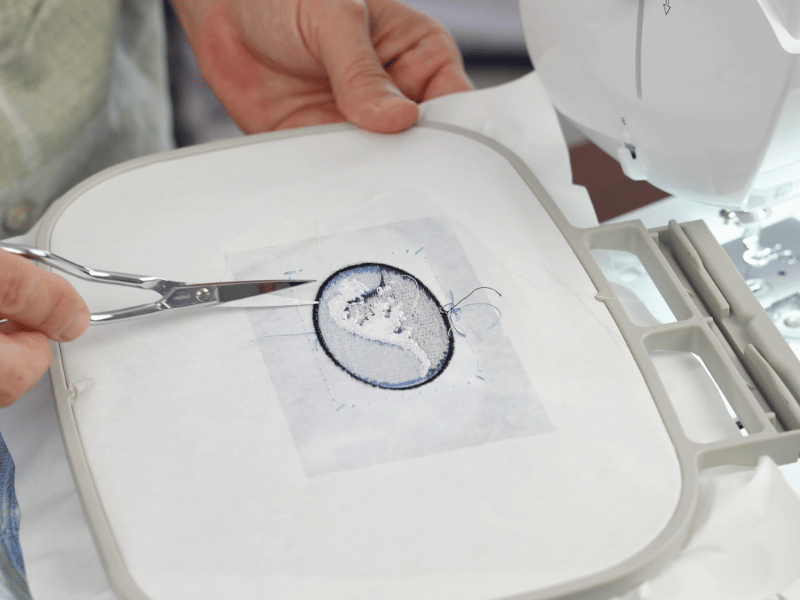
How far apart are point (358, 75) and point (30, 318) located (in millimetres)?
455

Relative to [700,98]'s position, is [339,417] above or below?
below

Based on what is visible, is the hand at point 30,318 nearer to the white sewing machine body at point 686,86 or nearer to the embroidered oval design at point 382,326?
the embroidered oval design at point 382,326

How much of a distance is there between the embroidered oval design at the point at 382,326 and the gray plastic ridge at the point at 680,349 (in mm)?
143

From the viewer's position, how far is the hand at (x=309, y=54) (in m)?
0.85

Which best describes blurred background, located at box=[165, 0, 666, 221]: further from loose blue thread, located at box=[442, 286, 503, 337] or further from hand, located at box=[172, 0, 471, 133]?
loose blue thread, located at box=[442, 286, 503, 337]

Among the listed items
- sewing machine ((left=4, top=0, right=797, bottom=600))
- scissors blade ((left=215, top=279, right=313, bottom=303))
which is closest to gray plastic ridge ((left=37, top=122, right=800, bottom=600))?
sewing machine ((left=4, top=0, right=797, bottom=600))

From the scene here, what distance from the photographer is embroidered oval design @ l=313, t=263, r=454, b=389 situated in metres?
0.55

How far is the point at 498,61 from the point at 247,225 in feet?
2.52

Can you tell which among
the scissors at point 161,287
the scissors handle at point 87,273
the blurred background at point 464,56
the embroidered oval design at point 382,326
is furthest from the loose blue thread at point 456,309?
the blurred background at point 464,56

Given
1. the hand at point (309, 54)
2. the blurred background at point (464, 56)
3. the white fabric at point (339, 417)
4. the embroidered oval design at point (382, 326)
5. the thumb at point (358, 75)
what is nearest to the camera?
the white fabric at point (339, 417)

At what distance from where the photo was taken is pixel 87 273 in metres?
0.58

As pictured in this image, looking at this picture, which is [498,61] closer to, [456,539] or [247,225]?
[247,225]

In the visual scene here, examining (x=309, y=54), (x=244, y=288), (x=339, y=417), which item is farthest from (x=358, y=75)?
(x=339, y=417)

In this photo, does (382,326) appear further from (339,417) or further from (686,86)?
(686,86)
